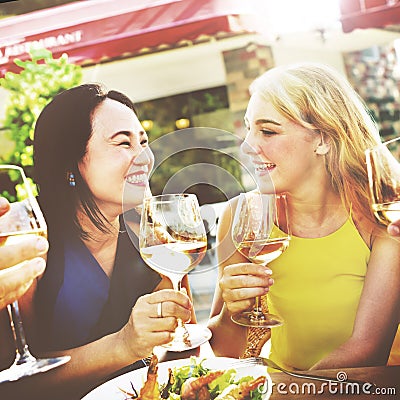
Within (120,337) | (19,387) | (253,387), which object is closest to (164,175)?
(120,337)

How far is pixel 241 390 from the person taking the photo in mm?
2004

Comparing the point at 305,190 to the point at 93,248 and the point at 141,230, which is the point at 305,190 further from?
the point at 93,248

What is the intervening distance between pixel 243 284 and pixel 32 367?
2.61 feet

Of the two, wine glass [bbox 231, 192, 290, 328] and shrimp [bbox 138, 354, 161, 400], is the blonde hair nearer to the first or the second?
wine glass [bbox 231, 192, 290, 328]

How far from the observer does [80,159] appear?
7.04 ft

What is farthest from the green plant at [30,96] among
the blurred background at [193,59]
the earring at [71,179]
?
the earring at [71,179]

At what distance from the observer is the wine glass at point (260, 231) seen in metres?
1.99

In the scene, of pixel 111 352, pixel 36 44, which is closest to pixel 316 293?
pixel 111 352

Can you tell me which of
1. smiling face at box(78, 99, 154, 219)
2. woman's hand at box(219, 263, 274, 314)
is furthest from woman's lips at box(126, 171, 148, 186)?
woman's hand at box(219, 263, 274, 314)

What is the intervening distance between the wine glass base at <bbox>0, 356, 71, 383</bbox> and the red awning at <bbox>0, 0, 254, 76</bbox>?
1050mm

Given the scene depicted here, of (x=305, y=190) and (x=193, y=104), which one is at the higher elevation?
(x=193, y=104)

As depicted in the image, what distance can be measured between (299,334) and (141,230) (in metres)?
0.62

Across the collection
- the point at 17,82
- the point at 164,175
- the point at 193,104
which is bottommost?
the point at 164,175

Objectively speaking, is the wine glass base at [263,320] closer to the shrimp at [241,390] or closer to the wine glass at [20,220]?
the shrimp at [241,390]
